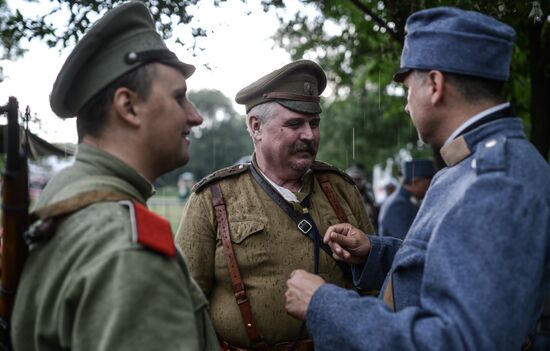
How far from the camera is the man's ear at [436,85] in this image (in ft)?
6.48

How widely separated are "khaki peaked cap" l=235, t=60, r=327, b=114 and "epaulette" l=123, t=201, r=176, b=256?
193 cm

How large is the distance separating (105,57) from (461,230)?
4.26 feet

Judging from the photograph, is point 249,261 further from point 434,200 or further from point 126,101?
point 126,101

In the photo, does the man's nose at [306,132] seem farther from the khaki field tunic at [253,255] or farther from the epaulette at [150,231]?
the epaulette at [150,231]

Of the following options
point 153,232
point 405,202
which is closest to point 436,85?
point 153,232

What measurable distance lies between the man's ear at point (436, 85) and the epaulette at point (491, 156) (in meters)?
0.24

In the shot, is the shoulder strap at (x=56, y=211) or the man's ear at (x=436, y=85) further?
the man's ear at (x=436, y=85)

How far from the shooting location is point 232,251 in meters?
3.04

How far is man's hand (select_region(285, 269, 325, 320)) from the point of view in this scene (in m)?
2.04

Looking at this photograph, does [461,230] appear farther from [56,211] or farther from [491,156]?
[56,211]

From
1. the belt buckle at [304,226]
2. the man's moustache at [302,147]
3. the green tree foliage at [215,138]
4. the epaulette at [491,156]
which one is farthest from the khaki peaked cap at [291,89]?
the green tree foliage at [215,138]

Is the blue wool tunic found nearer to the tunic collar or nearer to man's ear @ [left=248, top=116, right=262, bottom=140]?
the tunic collar

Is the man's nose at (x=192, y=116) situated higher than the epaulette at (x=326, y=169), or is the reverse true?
the man's nose at (x=192, y=116)

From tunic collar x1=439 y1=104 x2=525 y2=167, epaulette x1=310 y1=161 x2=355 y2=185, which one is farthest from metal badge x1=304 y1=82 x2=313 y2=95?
tunic collar x1=439 y1=104 x2=525 y2=167
